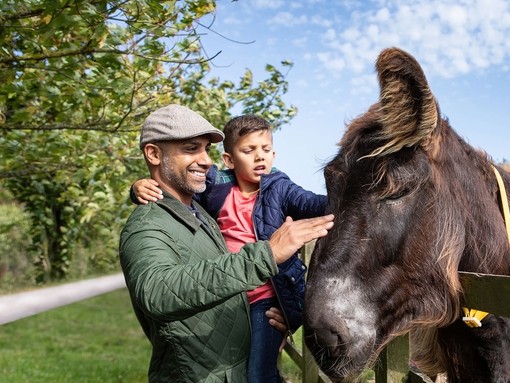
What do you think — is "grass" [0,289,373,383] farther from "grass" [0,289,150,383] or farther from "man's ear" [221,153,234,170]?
"man's ear" [221,153,234,170]

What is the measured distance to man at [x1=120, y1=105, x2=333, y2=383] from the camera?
6.21 ft

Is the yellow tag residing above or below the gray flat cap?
below

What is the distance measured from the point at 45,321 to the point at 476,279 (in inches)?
571

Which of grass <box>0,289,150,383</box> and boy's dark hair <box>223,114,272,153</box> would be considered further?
grass <box>0,289,150,383</box>

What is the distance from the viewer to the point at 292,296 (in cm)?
284

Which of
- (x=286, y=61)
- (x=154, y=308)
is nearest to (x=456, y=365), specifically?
(x=154, y=308)

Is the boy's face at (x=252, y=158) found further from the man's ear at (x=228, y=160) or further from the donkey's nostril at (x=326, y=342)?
the donkey's nostril at (x=326, y=342)

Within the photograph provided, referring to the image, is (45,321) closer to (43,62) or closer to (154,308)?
(43,62)

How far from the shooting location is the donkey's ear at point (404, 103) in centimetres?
213

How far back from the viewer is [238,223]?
123 inches

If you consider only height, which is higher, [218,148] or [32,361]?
[218,148]

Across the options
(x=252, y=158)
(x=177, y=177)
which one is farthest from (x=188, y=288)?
(x=252, y=158)

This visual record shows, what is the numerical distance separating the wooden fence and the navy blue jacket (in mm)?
490

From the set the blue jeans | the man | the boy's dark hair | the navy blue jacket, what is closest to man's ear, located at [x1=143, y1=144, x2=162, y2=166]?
the man
